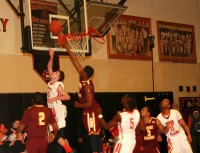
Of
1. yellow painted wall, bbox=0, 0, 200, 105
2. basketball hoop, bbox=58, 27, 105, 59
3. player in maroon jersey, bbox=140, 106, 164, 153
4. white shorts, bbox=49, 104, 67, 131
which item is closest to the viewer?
white shorts, bbox=49, 104, 67, 131

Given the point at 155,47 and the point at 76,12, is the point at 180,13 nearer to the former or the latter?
the point at 155,47

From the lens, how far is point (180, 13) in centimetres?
1493

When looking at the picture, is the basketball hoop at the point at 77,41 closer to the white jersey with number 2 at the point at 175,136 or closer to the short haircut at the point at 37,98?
the short haircut at the point at 37,98

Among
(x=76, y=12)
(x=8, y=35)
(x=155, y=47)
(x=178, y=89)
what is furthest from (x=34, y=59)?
(x=178, y=89)

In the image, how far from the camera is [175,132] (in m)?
8.59

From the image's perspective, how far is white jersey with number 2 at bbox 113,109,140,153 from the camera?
657 cm

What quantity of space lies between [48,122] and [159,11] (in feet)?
27.7

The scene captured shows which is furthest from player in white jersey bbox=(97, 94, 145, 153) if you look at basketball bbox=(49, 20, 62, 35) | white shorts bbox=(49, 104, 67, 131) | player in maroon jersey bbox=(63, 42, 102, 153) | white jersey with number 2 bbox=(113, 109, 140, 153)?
basketball bbox=(49, 20, 62, 35)

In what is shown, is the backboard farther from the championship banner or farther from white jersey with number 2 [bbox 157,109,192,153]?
white jersey with number 2 [bbox 157,109,192,153]

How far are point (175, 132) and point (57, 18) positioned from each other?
3.82 meters

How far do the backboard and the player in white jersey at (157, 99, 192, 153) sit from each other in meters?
2.32

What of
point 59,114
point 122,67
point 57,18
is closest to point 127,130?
point 59,114

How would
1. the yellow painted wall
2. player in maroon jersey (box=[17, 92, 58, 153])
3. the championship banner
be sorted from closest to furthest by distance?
player in maroon jersey (box=[17, 92, 58, 153])
the yellow painted wall
the championship banner

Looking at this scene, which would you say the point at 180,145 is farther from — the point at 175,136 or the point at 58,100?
the point at 58,100
